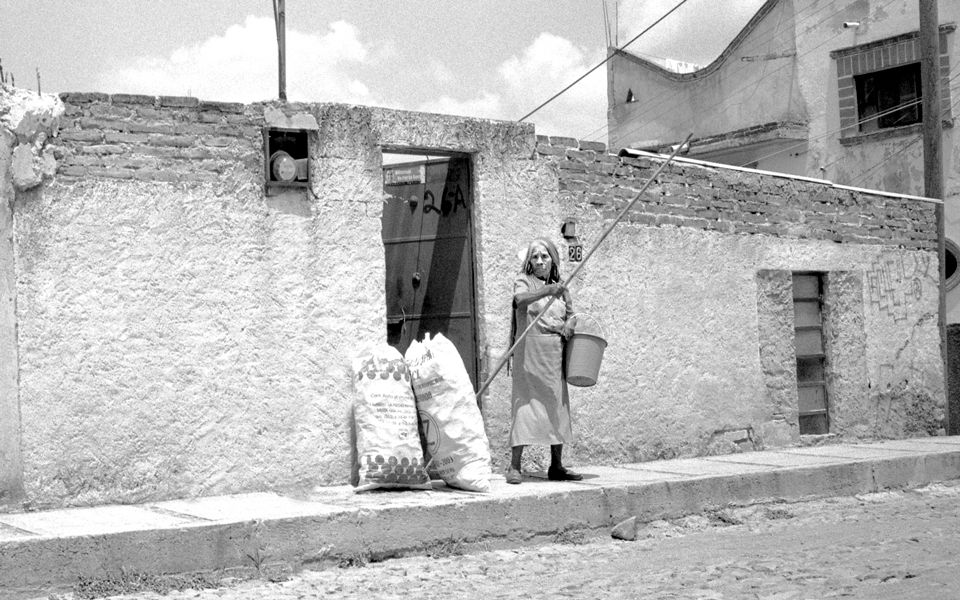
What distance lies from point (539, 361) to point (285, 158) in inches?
79.8

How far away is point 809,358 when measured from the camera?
10562mm

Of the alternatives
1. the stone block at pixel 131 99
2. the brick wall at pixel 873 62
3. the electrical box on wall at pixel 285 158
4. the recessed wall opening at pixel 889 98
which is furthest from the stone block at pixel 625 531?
the recessed wall opening at pixel 889 98

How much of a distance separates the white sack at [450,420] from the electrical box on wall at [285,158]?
1.34m

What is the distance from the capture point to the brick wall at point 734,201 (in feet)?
29.1

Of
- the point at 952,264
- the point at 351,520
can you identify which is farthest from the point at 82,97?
the point at 952,264

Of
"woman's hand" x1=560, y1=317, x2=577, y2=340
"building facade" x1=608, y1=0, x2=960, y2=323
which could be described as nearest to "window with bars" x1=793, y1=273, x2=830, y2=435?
"woman's hand" x1=560, y1=317, x2=577, y2=340

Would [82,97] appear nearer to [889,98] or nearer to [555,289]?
[555,289]

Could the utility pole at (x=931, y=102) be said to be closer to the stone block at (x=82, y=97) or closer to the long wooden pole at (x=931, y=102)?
the long wooden pole at (x=931, y=102)

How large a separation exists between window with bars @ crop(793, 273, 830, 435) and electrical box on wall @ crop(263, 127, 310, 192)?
4979 mm

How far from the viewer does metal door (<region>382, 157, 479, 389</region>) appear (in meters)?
8.41

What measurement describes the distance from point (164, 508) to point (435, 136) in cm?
305

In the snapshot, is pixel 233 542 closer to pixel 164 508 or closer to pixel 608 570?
pixel 164 508

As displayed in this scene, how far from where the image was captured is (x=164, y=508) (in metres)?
6.48

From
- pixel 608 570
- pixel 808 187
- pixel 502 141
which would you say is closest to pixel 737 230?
pixel 808 187
